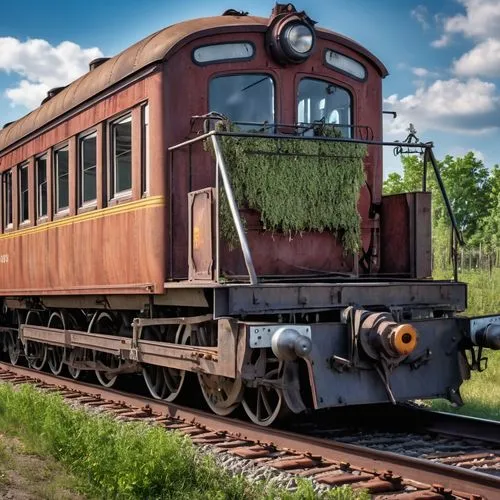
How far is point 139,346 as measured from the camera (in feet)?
29.0

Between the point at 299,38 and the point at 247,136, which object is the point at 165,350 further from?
the point at 299,38

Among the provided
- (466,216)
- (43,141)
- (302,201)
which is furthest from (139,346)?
(466,216)

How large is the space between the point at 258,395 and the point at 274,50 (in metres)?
3.57

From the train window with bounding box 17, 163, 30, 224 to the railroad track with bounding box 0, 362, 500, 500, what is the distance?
4.54 m

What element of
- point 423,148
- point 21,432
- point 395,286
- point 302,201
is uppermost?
point 423,148

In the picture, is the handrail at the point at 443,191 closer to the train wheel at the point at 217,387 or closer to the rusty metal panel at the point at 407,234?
the rusty metal panel at the point at 407,234

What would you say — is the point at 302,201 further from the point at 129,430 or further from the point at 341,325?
the point at 129,430

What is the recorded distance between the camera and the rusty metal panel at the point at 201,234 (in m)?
7.59

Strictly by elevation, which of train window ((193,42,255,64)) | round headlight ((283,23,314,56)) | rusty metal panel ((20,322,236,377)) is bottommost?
rusty metal panel ((20,322,236,377))

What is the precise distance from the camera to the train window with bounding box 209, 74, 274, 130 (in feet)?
27.9

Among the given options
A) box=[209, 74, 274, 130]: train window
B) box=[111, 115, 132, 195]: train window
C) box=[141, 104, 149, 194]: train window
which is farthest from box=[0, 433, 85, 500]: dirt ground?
box=[209, 74, 274, 130]: train window

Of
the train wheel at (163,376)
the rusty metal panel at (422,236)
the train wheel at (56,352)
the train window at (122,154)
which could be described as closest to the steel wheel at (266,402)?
the train wheel at (163,376)

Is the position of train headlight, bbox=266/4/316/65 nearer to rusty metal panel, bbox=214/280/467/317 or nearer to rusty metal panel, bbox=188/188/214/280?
rusty metal panel, bbox=188/188/214/280

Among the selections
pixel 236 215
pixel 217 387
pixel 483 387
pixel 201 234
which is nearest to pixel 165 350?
pixel 217 387
